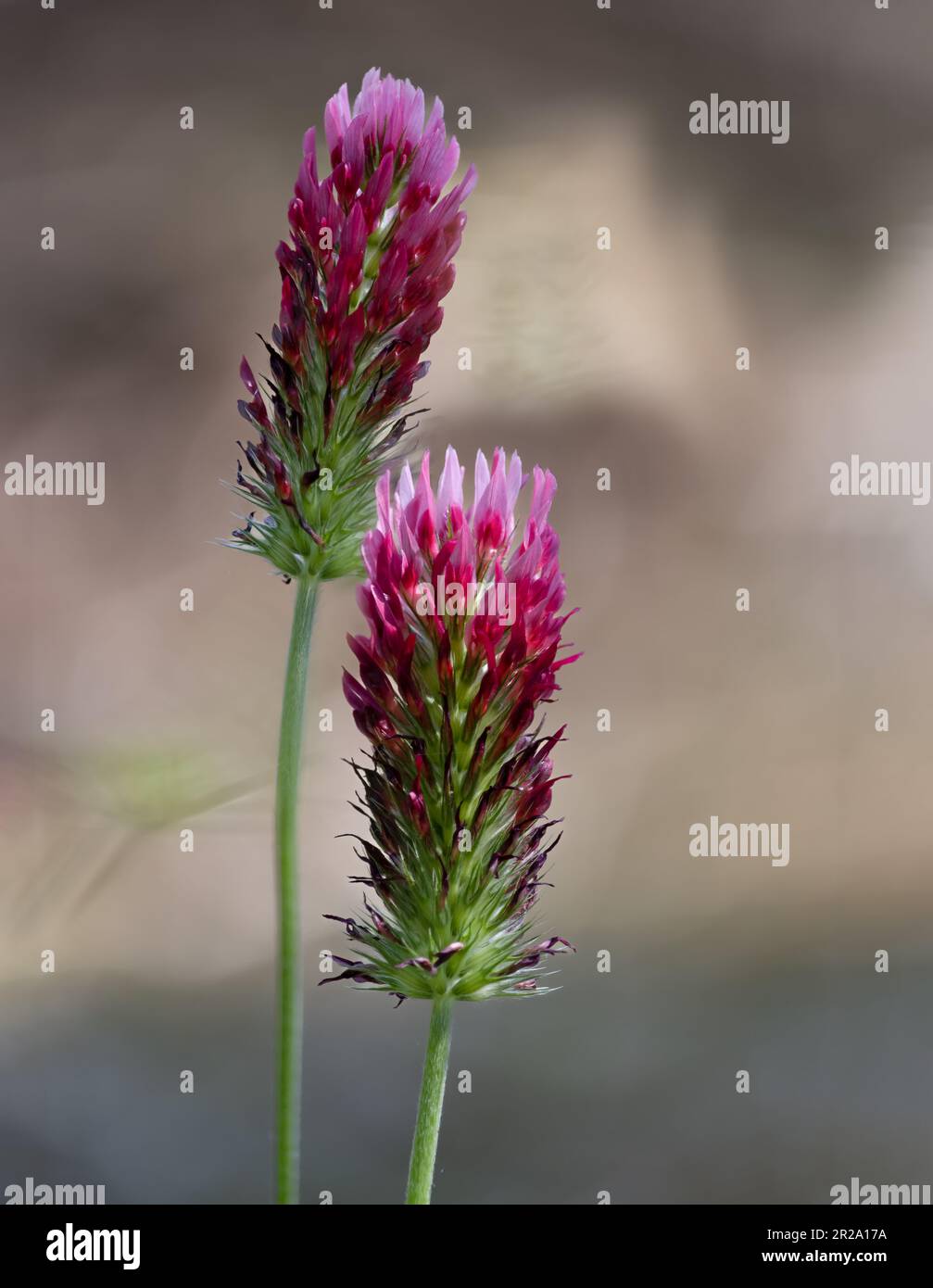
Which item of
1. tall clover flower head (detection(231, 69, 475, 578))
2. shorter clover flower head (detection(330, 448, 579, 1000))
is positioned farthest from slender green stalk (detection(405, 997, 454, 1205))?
tall clover flower head (detection(231, 69, 475, 578))

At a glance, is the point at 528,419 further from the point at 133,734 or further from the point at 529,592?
the point at 529,592

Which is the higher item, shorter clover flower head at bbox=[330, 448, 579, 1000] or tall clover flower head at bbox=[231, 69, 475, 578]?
tall clover flower head at bbox=[231, 69, 475, 578]

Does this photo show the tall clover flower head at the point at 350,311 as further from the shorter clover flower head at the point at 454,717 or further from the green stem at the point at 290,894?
the shorter clover flower head at the point at 454,717

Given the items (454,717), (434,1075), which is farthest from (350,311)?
(434,1075)

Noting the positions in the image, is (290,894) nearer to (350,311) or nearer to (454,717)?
(454,717)

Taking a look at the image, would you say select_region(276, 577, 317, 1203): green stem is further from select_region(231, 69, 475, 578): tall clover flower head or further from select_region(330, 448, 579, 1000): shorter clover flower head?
select_region(330, 448, 579, 1000): shorter clover flower head

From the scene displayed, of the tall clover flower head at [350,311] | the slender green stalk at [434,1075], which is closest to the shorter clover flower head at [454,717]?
the slender green stalk at [434,1075]

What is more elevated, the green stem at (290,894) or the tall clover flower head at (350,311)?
the tall clover flower head at (350,311)
